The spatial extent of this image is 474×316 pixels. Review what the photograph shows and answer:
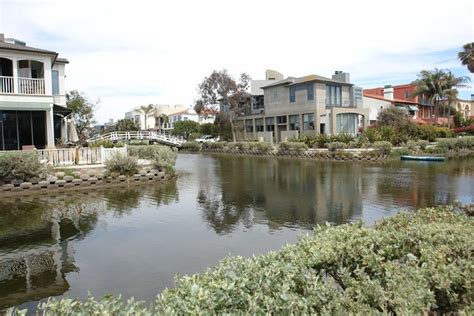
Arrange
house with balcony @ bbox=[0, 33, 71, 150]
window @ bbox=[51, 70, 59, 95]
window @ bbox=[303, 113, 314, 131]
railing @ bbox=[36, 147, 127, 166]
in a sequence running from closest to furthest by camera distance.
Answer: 1. railing @ bbox=[36, 147, 127, 166]
2. house with balcony @ bbox=[0, 33, 71, 150]
3. window @ bbox=[51, 70, 59, 95]
4. window @ bbox=[303, 113, 314, 131]

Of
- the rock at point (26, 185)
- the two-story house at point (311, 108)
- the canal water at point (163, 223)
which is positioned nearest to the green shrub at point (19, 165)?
the rock at point (26, 185)

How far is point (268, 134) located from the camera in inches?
2076

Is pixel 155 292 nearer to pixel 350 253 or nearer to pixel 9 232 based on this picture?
pixel 350 253

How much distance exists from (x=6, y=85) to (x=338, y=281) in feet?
73.0

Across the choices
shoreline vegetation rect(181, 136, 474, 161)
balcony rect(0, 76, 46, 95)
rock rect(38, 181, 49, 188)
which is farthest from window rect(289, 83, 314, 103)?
rock rect(38, 181, 49, 188)

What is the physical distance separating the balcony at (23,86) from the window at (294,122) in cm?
3233

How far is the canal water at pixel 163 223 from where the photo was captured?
25.3 ft

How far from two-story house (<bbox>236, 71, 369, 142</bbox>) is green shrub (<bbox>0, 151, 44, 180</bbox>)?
33403 mm

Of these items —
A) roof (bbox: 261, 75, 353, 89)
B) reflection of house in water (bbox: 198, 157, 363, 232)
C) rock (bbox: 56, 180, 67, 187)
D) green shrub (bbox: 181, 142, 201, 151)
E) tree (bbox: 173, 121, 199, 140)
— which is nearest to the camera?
reflection of house in water (bbox: 198, 157, 363, 232)

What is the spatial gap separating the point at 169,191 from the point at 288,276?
49.6 ft

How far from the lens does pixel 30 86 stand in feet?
72.2

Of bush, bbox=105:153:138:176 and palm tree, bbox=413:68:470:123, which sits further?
palm tree, bbox=413:68:470:123

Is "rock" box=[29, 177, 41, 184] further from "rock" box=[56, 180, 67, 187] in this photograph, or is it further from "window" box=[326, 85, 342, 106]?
"window" box=[326, 85, 342, 106]

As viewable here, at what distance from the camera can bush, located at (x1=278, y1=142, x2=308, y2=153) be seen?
1545 inches
